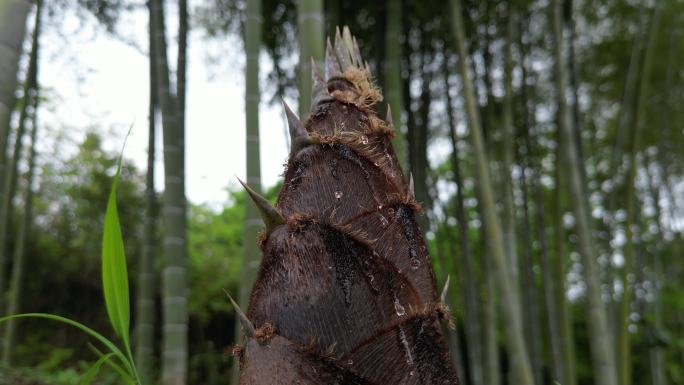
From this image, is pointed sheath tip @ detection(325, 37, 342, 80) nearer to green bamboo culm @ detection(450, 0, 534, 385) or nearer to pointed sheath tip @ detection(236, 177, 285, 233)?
pointed sheath tip @ detection(236, 177, 285, 233)

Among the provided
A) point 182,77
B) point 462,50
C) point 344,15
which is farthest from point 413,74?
point 182,77

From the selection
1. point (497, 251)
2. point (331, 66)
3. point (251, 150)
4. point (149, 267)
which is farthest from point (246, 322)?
point (149, 267)

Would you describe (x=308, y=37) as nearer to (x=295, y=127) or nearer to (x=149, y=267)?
(x=295, y=127)

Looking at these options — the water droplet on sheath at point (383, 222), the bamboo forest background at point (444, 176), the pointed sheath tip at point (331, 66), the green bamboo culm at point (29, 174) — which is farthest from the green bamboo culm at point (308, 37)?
the green bamboo culm at point (29, 174)

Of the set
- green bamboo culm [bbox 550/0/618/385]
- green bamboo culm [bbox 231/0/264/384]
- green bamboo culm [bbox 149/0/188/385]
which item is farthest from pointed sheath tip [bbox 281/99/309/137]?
green bamboo culm [bbox 550/0/618/385]

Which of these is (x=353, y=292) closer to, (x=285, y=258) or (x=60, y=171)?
(x=285, y=258)

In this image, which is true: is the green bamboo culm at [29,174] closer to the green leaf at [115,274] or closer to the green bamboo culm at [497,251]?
the green bamboo culm at [497,251]
